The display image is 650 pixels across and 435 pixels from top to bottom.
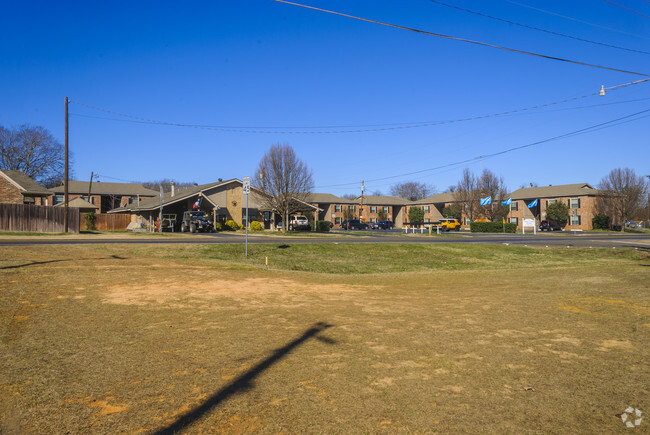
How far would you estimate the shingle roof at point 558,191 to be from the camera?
243 feet

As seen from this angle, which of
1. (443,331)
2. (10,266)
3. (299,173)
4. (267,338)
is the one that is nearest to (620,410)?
(443,331)

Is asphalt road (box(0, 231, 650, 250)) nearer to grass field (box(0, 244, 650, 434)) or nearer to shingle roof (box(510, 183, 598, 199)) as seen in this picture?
grass field (box(0, 244, 650, 434))

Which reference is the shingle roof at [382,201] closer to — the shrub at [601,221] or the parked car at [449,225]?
the parked car at [449,225]

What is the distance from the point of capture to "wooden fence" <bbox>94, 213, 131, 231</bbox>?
52975 mm

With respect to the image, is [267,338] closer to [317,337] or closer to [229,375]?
[317,337]

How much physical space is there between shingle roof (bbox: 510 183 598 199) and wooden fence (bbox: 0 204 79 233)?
2935 inches

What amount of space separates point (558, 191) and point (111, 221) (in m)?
73.9

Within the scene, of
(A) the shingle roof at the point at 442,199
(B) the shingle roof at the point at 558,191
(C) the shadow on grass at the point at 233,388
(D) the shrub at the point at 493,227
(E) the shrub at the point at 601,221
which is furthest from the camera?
(A) the shingle roof at the point at 442,199

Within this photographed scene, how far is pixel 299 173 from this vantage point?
50.4 m

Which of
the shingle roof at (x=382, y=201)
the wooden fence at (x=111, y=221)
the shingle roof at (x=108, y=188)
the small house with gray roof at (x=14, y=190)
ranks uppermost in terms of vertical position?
the shingle roof at (x=108, y=188)

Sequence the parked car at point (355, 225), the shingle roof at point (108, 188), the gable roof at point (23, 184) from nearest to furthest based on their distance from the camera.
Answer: the gable roof at point (23, 184) < the parked car at point (355, 225) < the shingle roof at point (108, 188)

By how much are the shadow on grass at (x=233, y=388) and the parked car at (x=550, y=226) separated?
74.1m

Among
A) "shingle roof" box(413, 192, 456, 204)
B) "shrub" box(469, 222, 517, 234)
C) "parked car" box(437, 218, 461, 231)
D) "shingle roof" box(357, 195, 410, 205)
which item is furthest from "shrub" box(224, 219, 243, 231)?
"shingle roof" box(413, 192, 456, 204)

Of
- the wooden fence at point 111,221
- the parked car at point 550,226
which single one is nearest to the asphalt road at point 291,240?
the wooden fence at point 111,221
